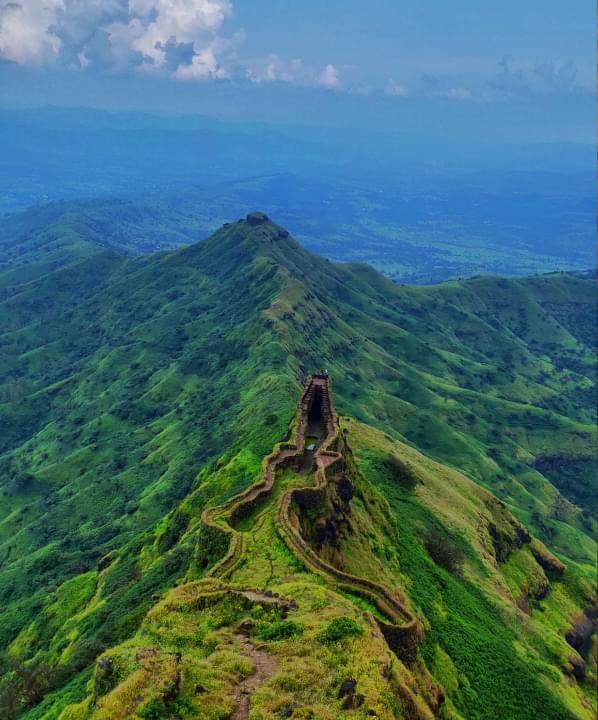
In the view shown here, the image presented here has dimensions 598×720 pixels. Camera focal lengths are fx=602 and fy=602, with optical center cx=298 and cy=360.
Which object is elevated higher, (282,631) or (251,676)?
(251,676)

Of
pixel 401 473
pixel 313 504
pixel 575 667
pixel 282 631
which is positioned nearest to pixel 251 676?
pixel 282 631

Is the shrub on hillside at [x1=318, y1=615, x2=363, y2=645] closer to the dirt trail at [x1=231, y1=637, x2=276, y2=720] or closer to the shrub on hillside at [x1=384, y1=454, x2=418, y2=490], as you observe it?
the dirt trail at [x1=231, y1=637, x2=276, y2=720]

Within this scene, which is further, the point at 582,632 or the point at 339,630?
the point at 582,632

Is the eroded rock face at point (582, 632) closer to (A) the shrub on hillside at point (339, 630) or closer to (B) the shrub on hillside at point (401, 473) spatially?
(B) the shrub on hillside at point (401, 473)

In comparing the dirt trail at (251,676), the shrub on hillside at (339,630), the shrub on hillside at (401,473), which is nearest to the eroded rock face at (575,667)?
the shrub on hillside at (401,473)

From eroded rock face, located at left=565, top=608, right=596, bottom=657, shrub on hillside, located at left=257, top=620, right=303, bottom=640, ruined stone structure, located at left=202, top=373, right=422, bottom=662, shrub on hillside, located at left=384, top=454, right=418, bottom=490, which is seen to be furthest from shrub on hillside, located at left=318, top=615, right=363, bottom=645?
eroded rock face, located at left=565, top=608, right=596, bottom=657

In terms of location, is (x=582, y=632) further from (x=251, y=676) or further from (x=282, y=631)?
(x=251, y=676)
